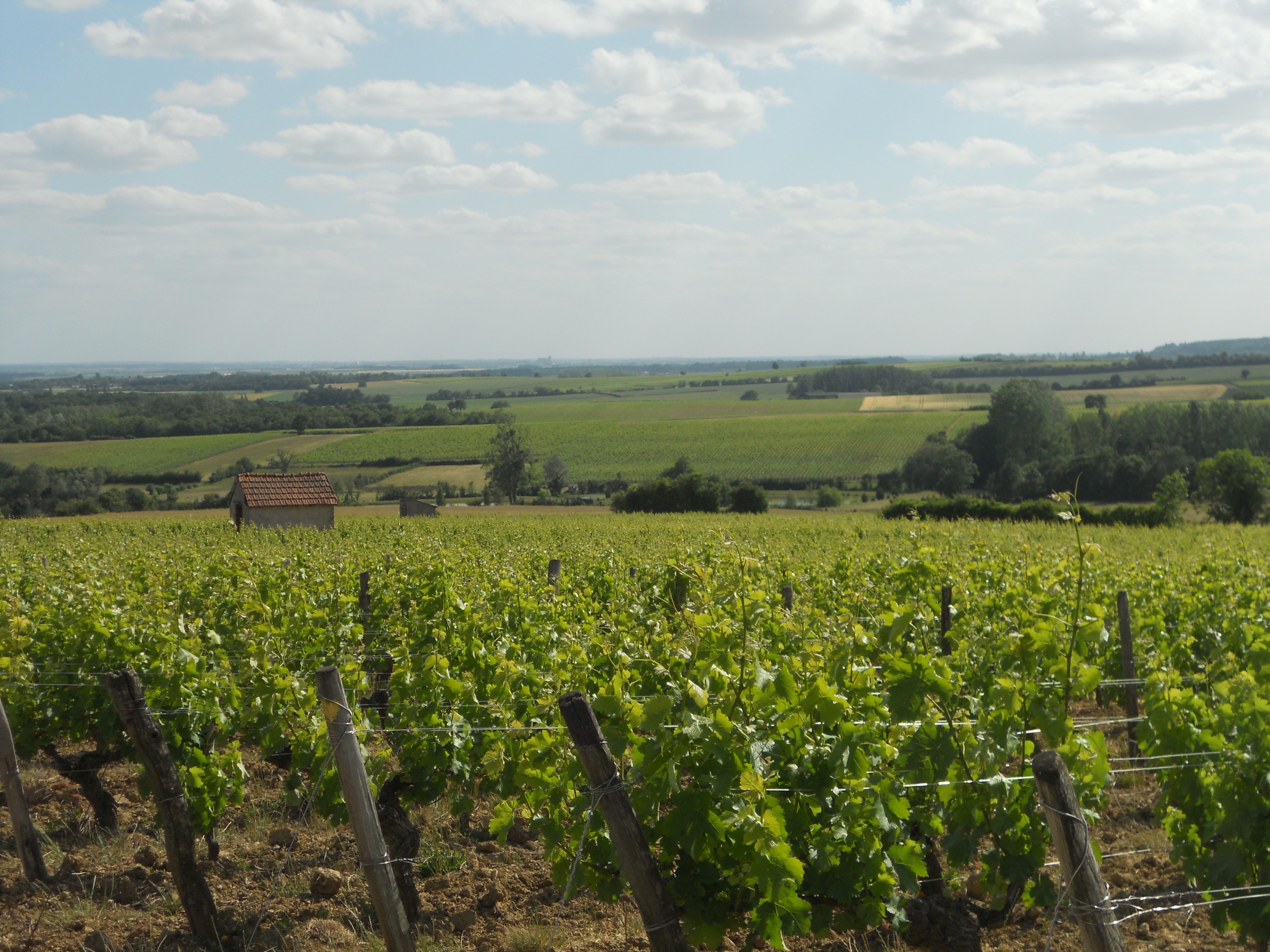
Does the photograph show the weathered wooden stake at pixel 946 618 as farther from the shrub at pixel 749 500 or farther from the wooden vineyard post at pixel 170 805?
the shrub at pixel 749 500

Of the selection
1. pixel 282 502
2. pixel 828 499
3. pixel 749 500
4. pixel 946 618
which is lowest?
pixel 828 499

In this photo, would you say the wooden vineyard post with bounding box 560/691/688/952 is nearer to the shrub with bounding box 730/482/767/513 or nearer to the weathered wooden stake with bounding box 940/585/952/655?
the weathered wooden stake with bounding box 940/585/952/655

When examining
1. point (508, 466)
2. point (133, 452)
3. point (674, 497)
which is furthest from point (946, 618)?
point (133, 452)

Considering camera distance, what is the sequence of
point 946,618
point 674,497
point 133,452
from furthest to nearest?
point 133,452
point 674,497
point 946,618

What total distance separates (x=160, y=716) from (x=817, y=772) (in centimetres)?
374

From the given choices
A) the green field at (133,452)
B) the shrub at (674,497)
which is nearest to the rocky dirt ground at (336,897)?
the shrub at (674,497)

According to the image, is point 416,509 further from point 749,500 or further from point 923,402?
point 923,402

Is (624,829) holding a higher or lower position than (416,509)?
higher

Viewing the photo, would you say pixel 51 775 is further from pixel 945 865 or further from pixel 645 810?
pixel 945 865

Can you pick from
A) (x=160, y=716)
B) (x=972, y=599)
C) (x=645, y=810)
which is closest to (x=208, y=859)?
(x=160, y=716)

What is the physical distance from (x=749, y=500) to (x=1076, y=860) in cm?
4467

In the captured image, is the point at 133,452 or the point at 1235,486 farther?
the point at 133,452

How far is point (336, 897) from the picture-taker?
484cm

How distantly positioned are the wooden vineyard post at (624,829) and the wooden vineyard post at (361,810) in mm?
1013
